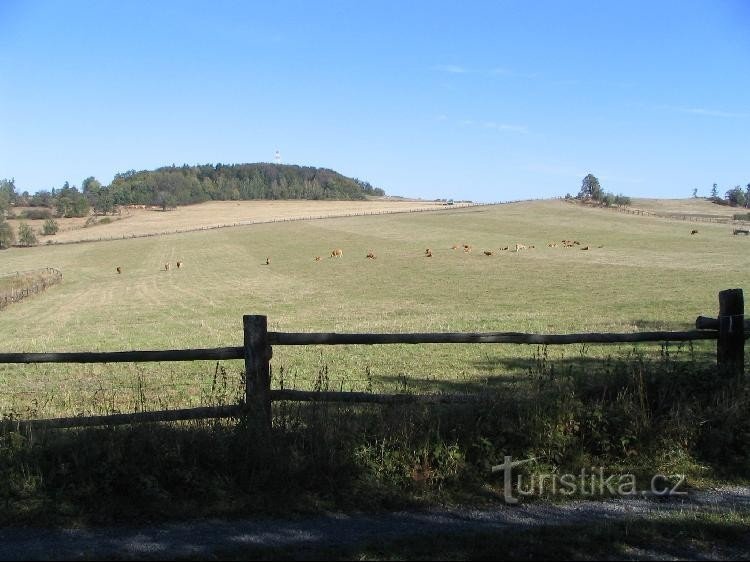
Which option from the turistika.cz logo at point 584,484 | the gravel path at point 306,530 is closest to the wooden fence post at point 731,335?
the turistika.cz logo at point 584,484

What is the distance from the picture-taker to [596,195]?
436 ft

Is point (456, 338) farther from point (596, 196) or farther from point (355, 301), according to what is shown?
point (596, 196)

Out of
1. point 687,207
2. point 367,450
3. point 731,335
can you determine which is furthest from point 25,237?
point 687,207

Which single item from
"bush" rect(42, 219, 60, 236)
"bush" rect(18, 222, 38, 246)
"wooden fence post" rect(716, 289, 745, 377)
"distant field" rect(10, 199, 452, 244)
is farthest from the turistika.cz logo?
"bush" rect(42, 219, 60, 236)

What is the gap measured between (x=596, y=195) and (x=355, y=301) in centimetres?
11239

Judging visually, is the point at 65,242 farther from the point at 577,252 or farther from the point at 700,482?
the point at 700,482

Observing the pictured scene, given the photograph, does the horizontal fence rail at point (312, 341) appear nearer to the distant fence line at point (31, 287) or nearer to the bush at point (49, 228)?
the distant fence line at point (31, 287)

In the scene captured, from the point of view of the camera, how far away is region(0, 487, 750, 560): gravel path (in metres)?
4.39

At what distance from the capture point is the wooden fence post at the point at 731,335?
22.8 ft

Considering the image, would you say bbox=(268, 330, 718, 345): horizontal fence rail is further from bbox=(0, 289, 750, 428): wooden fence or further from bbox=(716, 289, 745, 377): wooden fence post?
bbox=(716, 289, 745, 377): wooden fence post

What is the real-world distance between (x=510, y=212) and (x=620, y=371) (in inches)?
3996

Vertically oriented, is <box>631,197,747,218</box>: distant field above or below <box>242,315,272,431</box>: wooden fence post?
above

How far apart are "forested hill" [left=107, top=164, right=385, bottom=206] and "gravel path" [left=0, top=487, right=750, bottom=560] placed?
14270 centimetres

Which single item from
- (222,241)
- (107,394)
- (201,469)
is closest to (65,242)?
(222,241)
